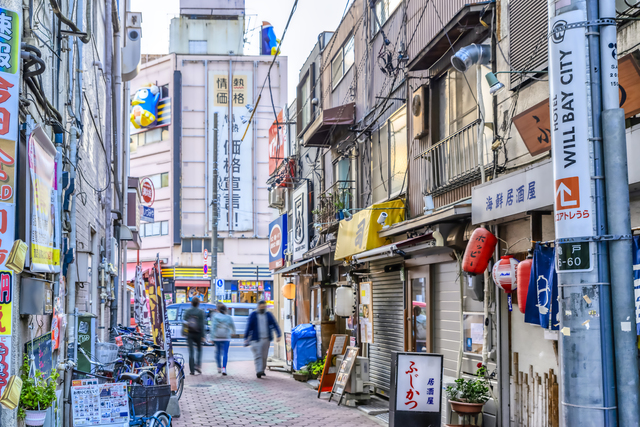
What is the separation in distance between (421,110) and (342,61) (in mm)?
7169

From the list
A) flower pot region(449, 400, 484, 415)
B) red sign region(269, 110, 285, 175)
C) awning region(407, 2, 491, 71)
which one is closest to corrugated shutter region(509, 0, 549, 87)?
awning region(407, 2, 491, 71)

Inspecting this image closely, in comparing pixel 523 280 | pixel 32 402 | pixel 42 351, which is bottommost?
pixel 32 402

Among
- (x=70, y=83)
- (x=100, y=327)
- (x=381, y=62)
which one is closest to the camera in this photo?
(x=70, y=83)

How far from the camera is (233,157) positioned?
47.1m

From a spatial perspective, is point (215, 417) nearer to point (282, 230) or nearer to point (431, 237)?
point (431, 237)

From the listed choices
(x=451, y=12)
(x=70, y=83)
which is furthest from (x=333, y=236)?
(x=70, y=83)

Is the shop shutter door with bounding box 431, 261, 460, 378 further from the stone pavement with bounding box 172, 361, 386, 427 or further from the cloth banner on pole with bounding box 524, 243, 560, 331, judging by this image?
the cloth banner on pole with bounding box 524, 243, 560, 331

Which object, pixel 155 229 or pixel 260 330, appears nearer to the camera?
pixel 260 330

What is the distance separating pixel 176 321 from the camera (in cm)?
3181

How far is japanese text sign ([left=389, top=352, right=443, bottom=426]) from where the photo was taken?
9.59 metres

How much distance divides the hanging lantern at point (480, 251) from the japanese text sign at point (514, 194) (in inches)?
8.0

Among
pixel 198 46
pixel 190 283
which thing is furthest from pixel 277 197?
pixel 198 46

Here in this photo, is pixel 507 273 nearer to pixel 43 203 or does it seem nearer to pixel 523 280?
pixel 523 280

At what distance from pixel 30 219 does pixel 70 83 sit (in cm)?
440
